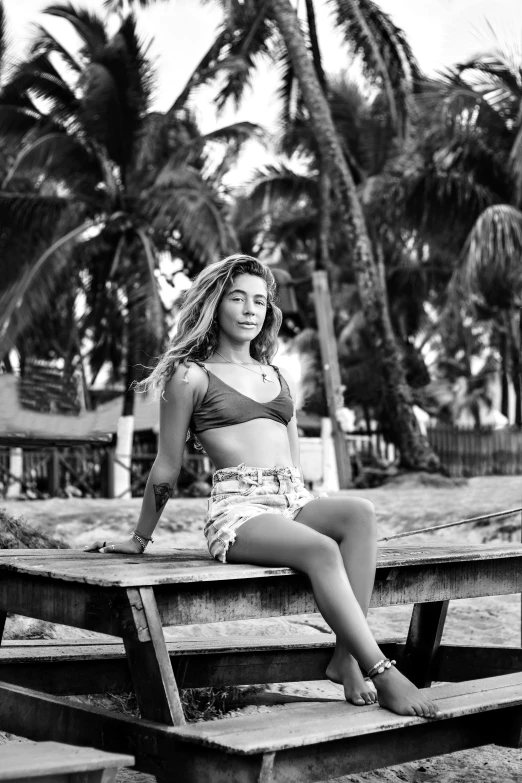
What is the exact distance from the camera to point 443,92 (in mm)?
17672

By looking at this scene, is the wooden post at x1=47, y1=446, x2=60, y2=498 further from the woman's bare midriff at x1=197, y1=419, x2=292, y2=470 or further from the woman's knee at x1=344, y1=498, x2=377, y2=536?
the woman's knee at x1=344, y1=498, x2=377, y2=536

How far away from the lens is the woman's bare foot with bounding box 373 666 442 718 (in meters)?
2.94

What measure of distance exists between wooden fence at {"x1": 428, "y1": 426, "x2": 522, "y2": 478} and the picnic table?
2224 cm

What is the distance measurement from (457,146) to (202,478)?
7731 millimetres

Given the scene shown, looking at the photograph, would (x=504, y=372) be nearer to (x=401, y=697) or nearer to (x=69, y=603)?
(x=401, y=697)

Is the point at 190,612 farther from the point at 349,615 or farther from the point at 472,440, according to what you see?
the point at 472,440

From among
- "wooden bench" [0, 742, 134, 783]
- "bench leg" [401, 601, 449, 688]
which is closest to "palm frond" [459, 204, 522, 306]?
"bench leg" [401, 601, 449, 688]

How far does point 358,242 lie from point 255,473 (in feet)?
44.9

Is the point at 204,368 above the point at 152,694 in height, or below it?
above

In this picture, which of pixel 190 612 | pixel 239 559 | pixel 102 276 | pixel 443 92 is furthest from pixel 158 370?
pixel 102 276

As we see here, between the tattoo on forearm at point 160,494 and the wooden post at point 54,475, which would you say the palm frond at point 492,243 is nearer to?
the wooden post at point 54,475

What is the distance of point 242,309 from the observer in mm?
3824

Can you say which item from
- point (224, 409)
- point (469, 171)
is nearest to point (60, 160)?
point (469, 171)

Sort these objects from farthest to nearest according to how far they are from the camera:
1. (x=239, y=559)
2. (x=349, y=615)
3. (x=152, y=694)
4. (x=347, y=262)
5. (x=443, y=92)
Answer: (x=347, y=262) < (x=443, y=92) < (x=239, y=559) < (x=349, y=615) < (x=152, y=694)
